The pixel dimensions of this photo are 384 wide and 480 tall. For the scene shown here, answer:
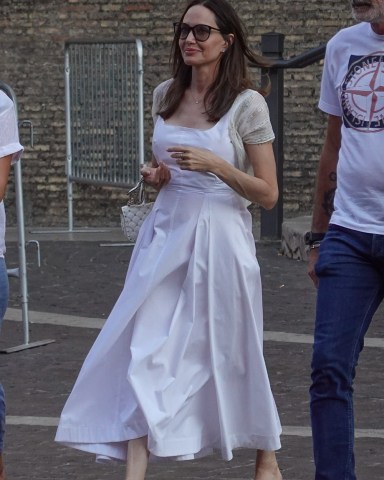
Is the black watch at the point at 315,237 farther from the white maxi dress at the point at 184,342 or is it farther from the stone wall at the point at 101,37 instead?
the stone wall at the point at 101,37

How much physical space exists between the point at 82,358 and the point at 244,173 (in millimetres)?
3102

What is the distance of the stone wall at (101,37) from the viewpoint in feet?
49.2

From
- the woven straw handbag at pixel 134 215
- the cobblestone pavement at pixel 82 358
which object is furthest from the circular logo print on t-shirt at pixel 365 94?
the cobblestone pavement at pixel 82 358

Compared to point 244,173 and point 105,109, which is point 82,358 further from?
point 105,109

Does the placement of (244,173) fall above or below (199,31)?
below

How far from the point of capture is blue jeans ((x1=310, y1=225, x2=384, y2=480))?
433 centimetres

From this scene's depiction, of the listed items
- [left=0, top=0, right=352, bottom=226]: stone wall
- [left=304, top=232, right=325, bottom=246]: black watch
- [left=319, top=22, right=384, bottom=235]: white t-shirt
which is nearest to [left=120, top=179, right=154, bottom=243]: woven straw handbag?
[left=304, top=232, right=325, bottom=246]: black watch

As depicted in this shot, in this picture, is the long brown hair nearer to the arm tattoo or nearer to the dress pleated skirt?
the dress pleated skirt

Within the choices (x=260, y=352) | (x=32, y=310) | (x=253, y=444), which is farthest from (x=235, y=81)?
(x=32, y=310)

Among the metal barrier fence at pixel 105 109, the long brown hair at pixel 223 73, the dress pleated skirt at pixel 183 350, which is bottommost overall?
the metal barrier fence at pixel 105 109

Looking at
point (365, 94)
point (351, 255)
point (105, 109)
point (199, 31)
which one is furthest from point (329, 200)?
point (105, 109)

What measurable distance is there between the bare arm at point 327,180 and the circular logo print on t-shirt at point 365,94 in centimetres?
19

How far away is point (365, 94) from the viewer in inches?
171

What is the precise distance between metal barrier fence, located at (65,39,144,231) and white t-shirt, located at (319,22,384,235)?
28.6 feet
